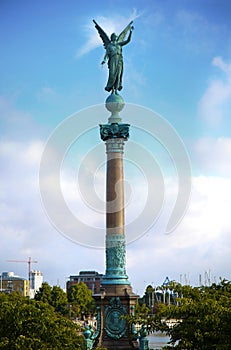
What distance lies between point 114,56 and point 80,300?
7949 centimetres

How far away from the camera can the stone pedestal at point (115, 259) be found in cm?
4191

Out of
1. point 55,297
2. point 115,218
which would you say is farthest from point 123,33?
point 55,297

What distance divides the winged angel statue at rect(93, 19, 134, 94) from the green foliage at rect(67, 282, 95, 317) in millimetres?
76082

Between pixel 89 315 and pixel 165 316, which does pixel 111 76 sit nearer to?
pixel 165 316

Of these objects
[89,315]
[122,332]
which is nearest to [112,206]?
[122,332]

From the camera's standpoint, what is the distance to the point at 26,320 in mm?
32906

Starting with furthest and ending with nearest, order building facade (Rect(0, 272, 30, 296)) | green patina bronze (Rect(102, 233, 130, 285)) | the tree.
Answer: building facade (Rect(0, 272, 30, 296)), green patina bronze (Rect(102, 233, 130, 285)), the tree

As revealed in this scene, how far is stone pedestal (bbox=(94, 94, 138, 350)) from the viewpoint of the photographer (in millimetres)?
41906

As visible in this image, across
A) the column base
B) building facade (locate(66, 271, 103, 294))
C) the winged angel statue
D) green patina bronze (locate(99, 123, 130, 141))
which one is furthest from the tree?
building facade (locate(66, 271, 103, 294))

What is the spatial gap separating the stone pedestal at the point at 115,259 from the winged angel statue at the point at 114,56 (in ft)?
2.82

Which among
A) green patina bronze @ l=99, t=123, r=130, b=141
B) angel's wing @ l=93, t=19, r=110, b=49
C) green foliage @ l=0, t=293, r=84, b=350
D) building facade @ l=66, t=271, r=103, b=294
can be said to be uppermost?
angel's wing @ l=93, t=19, r=110, b=49

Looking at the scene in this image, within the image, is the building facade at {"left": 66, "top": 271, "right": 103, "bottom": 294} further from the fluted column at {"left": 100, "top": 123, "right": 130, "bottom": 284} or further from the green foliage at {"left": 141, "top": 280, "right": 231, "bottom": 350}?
the green foliage at {"left": 141, "top": 280, "right": 231, "bottom": 350}

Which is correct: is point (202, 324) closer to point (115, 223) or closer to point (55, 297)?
point (115, 223)

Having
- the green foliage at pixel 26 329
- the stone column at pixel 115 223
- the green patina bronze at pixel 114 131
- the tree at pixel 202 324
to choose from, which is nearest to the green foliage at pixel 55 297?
the stone column at pixel 115 223
